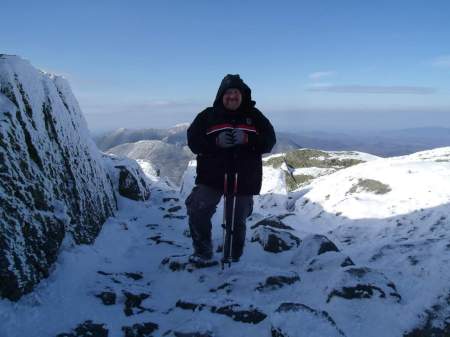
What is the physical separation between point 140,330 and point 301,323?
2.89m

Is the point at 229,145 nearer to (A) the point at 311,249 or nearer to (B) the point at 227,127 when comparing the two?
(B) the point at 227,127

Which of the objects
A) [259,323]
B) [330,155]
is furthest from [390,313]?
[330,155]

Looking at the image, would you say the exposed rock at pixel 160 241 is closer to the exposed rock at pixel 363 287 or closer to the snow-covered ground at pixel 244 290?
the snow-covered ground at pixel 244 290

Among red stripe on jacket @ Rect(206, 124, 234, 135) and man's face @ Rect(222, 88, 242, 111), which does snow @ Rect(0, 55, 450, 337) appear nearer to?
red stripe on jacket @ Rect(206, 124, 234, 135)

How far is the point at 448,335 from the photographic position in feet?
18.8

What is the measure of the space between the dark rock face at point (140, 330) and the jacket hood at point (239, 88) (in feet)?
15.7

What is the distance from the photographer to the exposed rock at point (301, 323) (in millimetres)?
5523

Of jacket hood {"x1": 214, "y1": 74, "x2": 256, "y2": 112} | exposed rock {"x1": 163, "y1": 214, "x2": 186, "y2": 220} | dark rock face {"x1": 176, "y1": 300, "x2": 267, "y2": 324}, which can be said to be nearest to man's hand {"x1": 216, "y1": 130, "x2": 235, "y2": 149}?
jacket hood {"x1": 214, "y1": 74, "x2": 256, "y2": 112}

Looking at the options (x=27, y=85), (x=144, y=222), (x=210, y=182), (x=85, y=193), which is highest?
(x=27, y=85)

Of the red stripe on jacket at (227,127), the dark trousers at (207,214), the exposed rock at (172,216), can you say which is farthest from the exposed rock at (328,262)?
the exposed rock at (172,216)

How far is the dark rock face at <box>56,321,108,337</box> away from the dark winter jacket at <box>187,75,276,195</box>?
3.65 meters

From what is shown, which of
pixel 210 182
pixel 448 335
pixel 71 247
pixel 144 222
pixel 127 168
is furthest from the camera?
pixel 127 168

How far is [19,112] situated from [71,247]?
345cm

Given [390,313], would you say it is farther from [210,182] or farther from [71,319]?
[71,319]
